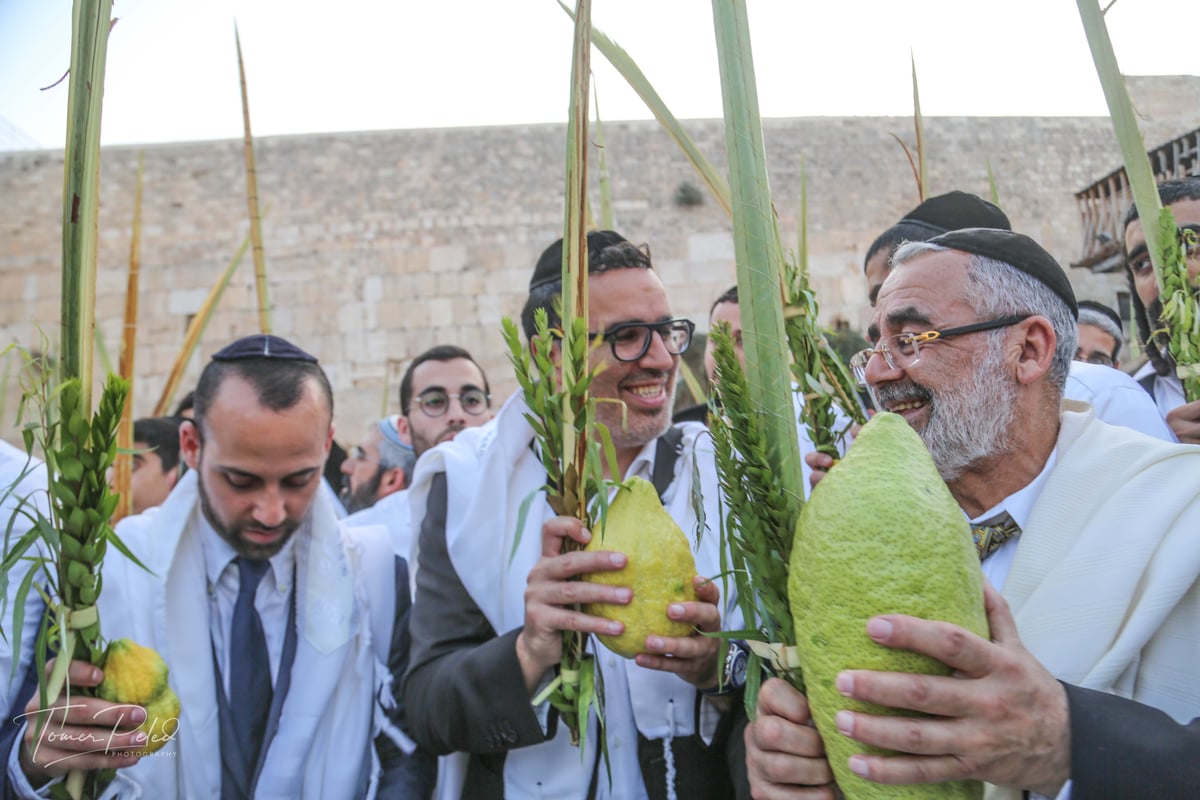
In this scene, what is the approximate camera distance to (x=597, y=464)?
4.36ft

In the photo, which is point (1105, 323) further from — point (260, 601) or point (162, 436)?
point (162, 436)

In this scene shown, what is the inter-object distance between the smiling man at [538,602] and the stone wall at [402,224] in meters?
9.53

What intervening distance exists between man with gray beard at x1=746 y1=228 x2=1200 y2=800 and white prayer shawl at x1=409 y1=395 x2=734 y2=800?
540 mm

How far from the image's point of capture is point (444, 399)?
4.47 m

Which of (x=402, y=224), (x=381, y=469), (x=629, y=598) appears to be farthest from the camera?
(x=402, y=224)

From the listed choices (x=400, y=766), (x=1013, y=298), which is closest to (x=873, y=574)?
(x=1013, y=298)

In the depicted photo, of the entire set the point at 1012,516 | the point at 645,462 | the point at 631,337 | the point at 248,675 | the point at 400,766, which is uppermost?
the point at 631,337

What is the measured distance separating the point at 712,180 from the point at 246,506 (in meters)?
1.65

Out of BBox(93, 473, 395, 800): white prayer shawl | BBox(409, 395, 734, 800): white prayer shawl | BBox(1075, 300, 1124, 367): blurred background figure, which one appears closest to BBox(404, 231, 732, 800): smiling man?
BBox(409, 395, 734, 800): white prayer shawl

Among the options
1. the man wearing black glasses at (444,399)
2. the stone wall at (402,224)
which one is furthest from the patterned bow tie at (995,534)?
the stone wall at (402,224)

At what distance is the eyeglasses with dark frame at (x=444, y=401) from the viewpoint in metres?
4.46

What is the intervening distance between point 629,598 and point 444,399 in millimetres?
3242

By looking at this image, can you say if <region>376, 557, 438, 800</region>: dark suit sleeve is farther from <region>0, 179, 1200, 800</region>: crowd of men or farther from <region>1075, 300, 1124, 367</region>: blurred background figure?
<region>1075, 300, 1124, 367</region>: blurred background figure

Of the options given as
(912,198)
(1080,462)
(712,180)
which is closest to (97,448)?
(712,180)
